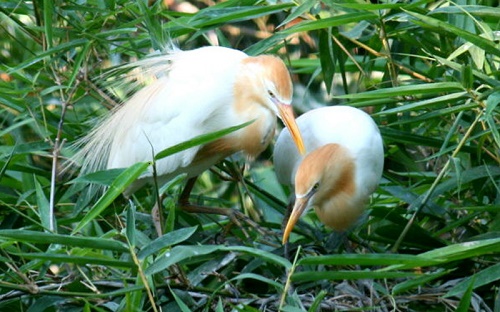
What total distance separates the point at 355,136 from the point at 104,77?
67 cm

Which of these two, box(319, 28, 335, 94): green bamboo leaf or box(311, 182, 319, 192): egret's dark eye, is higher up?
box(319, 28, 335, 94): green bamboo leaf

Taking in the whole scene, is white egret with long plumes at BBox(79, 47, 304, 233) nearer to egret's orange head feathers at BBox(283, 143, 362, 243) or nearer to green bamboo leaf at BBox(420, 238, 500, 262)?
egret's orange head feathers at BBox(283, 143, 362, 243)

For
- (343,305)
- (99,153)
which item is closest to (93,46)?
(99,153)

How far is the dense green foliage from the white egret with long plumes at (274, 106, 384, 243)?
5 cm

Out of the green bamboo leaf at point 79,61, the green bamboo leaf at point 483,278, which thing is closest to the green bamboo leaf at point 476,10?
the green bamboo leaf at point 483,278

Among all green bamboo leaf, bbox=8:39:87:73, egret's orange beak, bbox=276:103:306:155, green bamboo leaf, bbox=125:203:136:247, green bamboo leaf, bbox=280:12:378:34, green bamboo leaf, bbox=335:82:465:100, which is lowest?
egret's orange beak, bbox=276:103:306:155

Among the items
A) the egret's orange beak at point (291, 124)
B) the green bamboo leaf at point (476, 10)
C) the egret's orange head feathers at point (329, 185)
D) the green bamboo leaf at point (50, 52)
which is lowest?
the egret's orange head feathers at point (329, 185)

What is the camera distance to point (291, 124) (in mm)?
2570

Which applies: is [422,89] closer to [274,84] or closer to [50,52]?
[274,84]

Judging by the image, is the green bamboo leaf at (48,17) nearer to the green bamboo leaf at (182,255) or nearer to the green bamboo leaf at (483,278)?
the green bamboo leaf at (182,255)

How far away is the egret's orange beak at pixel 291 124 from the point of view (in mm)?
2535

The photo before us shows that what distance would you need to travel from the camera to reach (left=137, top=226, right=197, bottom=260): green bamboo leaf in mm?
1913

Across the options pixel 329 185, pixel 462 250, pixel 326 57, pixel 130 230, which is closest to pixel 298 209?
pixel 329 185

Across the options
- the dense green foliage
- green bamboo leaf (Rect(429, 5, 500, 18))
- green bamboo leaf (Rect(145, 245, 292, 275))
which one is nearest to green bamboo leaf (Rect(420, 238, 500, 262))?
the dense green foliage
